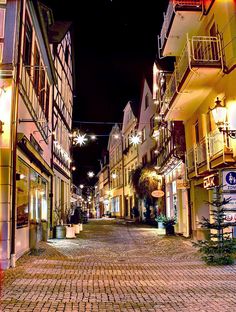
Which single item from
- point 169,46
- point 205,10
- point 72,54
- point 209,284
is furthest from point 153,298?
point 72,54

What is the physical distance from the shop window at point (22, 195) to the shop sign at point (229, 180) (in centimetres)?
631

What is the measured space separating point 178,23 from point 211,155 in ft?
20.7

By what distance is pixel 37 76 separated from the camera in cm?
1507

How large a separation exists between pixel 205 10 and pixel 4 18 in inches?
323

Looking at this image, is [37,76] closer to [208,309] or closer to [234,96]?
[234,96]

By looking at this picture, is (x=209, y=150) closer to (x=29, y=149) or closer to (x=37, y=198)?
(x=29, y=149)

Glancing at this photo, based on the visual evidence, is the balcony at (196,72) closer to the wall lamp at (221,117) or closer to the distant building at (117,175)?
the wall lamp at (221,117)

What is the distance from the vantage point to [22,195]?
1201 cm

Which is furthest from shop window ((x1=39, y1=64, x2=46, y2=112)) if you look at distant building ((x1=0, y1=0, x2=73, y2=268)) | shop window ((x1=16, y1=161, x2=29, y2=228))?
shop window ((x1=16, y1=161, x2=29, y2=228))

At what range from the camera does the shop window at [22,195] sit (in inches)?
442

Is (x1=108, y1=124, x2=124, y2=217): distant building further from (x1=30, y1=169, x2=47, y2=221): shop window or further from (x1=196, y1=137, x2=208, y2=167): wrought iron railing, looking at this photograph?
(x1=196, y1=137, x2=208, y2=167): wrought iron railing

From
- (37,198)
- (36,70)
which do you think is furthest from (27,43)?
(37,198)

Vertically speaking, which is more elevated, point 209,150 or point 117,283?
point 209,150

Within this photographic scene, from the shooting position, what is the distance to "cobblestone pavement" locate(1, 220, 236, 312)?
6078mm
